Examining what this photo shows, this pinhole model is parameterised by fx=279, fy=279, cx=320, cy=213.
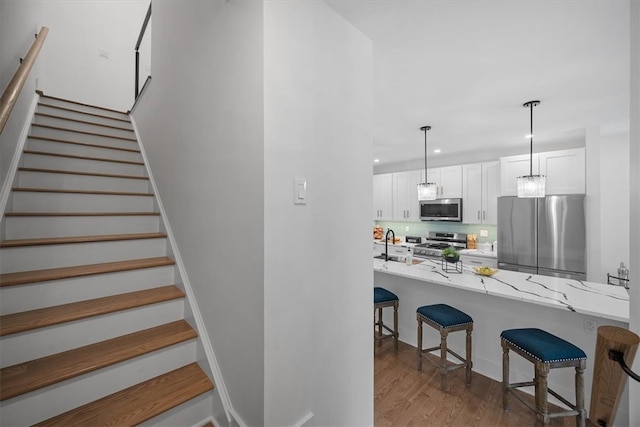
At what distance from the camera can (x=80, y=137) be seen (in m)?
3.00

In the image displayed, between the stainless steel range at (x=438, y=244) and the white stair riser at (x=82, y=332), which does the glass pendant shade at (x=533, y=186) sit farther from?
the white stair riser at (x=82, y=332)

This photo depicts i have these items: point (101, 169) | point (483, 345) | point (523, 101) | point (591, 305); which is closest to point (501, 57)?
point (523, 101)

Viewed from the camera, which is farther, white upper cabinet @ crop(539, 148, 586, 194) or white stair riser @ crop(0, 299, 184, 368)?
white upper cabinet @ crop(539, 148, 586, 194)

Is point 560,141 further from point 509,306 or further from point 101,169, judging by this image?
point 101,169

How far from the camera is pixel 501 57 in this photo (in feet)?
6.91

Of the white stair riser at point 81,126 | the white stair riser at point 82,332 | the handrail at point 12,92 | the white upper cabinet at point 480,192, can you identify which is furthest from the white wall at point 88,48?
the white upper cabinet at point 480,192

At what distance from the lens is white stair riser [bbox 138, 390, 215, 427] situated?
54.1 inches

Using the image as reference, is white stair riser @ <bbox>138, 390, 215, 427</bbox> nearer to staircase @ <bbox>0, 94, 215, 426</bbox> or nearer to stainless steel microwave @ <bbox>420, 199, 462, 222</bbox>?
staircase @ <bbox>0, 94, 215, 426</bbox>

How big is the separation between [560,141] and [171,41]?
538 cm

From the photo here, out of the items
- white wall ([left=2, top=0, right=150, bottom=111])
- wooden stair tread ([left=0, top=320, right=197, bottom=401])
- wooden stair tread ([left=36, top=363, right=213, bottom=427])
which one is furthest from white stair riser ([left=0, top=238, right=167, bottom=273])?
white wall ([left=2, top=0, right=150, bottom=111])

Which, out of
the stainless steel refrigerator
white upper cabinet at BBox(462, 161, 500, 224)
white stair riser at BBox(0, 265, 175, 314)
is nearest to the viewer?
white stair riser at BBox(0, 265, 175, 314)

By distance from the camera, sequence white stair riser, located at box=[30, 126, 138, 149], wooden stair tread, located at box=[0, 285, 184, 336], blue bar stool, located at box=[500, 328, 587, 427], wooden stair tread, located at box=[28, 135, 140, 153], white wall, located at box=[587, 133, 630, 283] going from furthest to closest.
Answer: white wall, located at box=[587, 133, 630, 283], white stair riser, located at box=[30, 126, 138, 149], wooden stair tread, located at box=[28, 135, 140, 153], blue bar stool, located at box=[500, 328, 587, 427], wooden stair tread, located at box=[0, 285, 184, 336]

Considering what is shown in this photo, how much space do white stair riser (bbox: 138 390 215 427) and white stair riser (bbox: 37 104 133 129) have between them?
11.3 feet

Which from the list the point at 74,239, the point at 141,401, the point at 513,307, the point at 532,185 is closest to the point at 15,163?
the point at 74,239
